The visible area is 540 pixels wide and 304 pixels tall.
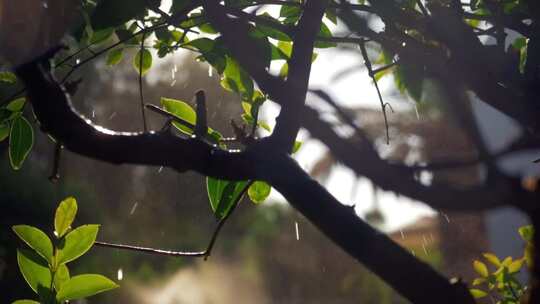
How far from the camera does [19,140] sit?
2.53 ft

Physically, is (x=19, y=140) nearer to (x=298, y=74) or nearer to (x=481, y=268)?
(x=298, y=74)

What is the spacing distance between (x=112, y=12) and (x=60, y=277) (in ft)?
0.95

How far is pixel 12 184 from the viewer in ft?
18.7

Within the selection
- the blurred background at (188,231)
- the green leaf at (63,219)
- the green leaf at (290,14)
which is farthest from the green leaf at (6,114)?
the blurred background at (188,231)

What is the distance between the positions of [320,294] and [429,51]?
9.87m

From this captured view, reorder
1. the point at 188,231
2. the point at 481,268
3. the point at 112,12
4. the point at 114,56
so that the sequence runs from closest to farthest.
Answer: the point at 112,12 < the point at 114,56 < the point at 481,268 < the point at 188,231

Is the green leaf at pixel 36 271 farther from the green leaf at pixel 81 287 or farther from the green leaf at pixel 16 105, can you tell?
the green leaf at pixel 16 105

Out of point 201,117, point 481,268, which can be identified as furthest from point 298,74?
point 481,268

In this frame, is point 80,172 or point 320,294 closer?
point 80,172

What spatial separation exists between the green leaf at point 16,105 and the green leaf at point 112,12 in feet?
0.56

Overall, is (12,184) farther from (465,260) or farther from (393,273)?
(393,273)

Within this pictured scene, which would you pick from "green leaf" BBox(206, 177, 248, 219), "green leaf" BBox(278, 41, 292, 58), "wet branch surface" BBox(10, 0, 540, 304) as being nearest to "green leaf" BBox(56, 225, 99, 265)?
"green leaf" BBox(206, 177, 248, 219)

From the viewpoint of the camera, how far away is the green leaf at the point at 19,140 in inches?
30.3

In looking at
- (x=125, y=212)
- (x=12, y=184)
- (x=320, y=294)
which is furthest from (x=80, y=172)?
(x=320, y=294)
